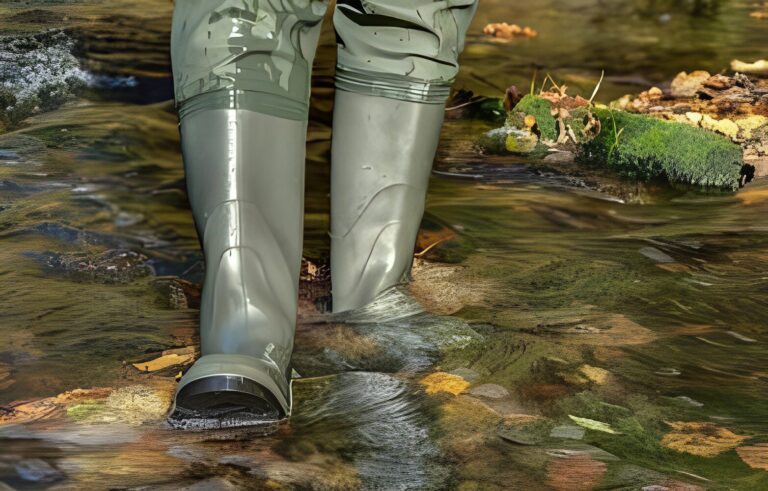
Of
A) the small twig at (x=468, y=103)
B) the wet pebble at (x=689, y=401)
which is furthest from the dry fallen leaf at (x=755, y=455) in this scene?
the small twig at (x=468, y=103)

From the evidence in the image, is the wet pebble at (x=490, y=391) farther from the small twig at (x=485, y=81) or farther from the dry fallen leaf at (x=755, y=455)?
the small twig at (x=485, y=81)

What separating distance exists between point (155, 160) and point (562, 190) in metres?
0.92

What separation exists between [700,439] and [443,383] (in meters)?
0.32

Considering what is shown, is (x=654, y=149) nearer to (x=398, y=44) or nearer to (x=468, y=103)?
(x=468, y=103)

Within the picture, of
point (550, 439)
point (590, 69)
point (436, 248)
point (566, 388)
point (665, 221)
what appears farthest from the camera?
point (590, 69)

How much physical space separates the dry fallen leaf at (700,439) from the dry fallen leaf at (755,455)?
15 mm

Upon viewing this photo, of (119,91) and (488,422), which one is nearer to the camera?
(488,422)

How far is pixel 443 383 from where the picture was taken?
1459 millimetres

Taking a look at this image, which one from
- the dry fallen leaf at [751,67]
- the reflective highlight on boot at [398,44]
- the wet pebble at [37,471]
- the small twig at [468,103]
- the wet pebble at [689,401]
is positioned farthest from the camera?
the dry fallen leaf at [751,67]

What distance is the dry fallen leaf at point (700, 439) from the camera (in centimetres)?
128

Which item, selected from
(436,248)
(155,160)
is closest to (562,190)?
(436,248)

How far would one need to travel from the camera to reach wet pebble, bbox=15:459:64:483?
1154mm

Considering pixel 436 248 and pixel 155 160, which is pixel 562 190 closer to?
pixel 436 248

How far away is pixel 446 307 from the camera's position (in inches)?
69.9
